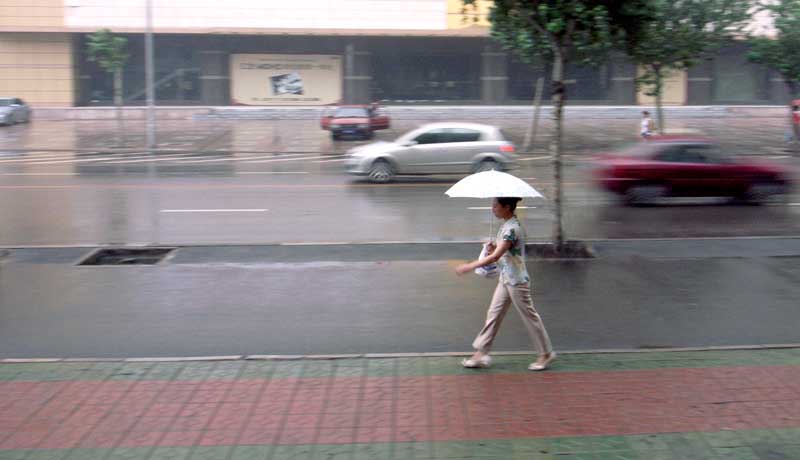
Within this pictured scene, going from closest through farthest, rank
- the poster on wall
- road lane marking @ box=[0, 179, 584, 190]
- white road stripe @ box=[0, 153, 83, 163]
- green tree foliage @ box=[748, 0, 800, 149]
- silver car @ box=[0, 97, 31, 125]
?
road lane marking @ box=[0, 179, 584, 190], white road stripe @ box=[0, 153, 83, 163], green tree foliage @ box=[748, 0, 800, 149], silver car @ box=[0, 97, 31, 125], the poster on wall

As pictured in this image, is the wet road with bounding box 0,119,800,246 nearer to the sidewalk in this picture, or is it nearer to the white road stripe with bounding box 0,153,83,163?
the white road stripe with bounding box 0,153,83,163

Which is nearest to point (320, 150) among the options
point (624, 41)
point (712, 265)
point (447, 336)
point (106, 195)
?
point (106, 195)

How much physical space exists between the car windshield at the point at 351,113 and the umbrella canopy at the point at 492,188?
2900 centimetres

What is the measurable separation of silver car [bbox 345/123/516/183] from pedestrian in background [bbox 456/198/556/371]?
14200 mm

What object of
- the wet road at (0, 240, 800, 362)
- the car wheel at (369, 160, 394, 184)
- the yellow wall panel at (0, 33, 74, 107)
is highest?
the yellow wall panel at (0, 33, 74, 107)

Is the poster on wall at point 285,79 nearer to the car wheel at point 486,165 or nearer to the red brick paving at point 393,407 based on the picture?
the car wheel at point 486,165

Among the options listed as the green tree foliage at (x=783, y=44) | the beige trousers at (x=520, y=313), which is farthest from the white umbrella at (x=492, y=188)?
the green tree foliage at (x=783, y=44)

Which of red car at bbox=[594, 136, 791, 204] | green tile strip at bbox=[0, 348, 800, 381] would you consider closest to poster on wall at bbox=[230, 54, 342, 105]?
red car at bbox=[594, 136, 791, 204]

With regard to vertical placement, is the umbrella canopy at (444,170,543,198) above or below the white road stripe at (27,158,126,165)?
below

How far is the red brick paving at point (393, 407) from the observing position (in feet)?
17.6

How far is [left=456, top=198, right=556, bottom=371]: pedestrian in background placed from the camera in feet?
21.0

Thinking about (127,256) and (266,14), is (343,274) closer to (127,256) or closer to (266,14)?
(127,256)

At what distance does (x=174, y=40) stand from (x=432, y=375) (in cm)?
4198

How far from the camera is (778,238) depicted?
1251 centimetres
